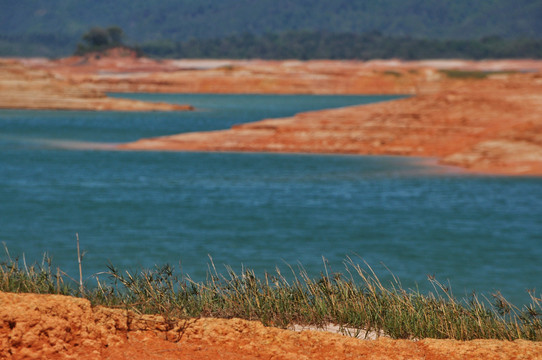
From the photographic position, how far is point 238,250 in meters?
23.4

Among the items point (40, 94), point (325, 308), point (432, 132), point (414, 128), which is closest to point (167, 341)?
point (325, 308)

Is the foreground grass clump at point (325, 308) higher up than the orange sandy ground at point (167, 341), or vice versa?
the orange sandy ground at point (167, 341)

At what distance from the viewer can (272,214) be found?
99.4ft

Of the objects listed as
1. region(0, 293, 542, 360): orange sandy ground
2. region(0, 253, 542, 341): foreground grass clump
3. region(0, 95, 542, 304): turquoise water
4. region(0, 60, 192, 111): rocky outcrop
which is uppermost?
region(0, 293, 542, 360): orange sandy ground

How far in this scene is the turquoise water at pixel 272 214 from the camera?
22047mm

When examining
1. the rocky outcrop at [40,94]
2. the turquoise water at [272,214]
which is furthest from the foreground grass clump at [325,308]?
the rocky outcrop at [40,94]

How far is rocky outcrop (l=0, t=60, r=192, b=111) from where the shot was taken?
96562 mm

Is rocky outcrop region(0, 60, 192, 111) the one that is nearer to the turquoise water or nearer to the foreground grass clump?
the turquoise water

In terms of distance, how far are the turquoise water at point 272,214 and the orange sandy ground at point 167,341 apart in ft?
9.17

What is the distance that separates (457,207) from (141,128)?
43.9 metres

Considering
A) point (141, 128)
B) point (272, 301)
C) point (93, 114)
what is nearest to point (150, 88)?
point (93, 114)

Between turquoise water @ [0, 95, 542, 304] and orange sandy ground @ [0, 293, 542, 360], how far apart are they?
280 centimetres

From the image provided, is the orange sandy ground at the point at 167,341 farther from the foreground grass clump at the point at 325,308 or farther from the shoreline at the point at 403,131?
the shoreline at the point at 403,131

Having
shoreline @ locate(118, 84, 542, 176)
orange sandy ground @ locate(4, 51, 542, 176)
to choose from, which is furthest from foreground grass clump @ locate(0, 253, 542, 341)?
shoreline @ locate(118, 84, 542, 176)
